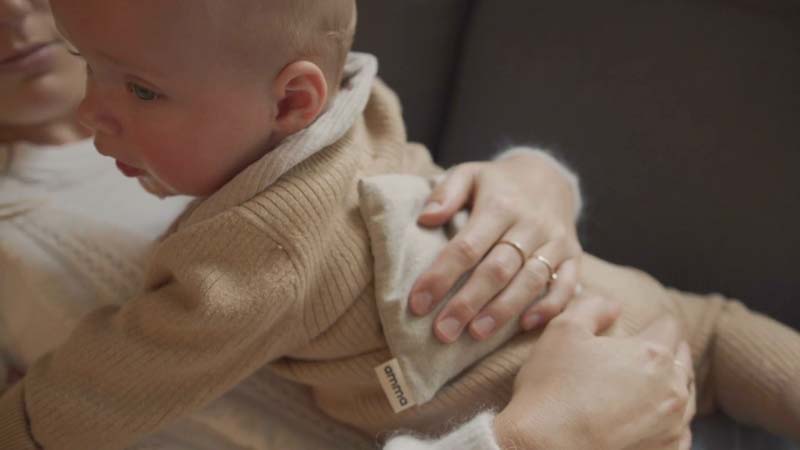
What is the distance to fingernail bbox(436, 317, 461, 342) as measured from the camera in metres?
0.79

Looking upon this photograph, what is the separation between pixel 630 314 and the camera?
936 millimetres

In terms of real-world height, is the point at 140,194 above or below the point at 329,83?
below

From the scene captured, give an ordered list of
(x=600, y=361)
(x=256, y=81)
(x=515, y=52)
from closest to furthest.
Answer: (x=256, y=81)
(x=600, y=361)
(x=515, y=52)

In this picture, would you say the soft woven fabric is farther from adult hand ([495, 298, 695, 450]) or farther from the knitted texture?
adult hand ([495, 298, 695, 450])

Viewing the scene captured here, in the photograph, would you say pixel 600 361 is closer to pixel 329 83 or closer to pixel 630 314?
pixel 630 314

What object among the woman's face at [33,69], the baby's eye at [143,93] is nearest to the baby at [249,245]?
the baby's eye at [143,93]

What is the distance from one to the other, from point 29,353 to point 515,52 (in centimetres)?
85

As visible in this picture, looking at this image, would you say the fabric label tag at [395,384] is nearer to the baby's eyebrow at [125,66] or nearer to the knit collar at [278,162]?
the knit collar at [278,162]

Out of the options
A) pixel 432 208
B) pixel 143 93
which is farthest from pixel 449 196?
pixel 143 93

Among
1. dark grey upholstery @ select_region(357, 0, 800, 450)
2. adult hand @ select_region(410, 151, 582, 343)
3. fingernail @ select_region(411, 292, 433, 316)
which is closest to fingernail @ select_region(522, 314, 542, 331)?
adult hand @ select_region(410, 151, 582, 343)

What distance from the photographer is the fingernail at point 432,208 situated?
2.79ft

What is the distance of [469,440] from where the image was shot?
2.38ft

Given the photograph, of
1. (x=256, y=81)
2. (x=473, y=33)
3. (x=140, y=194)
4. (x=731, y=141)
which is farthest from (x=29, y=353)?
(x=731, y=141)

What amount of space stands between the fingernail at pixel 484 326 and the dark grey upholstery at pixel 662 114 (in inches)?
16.8
